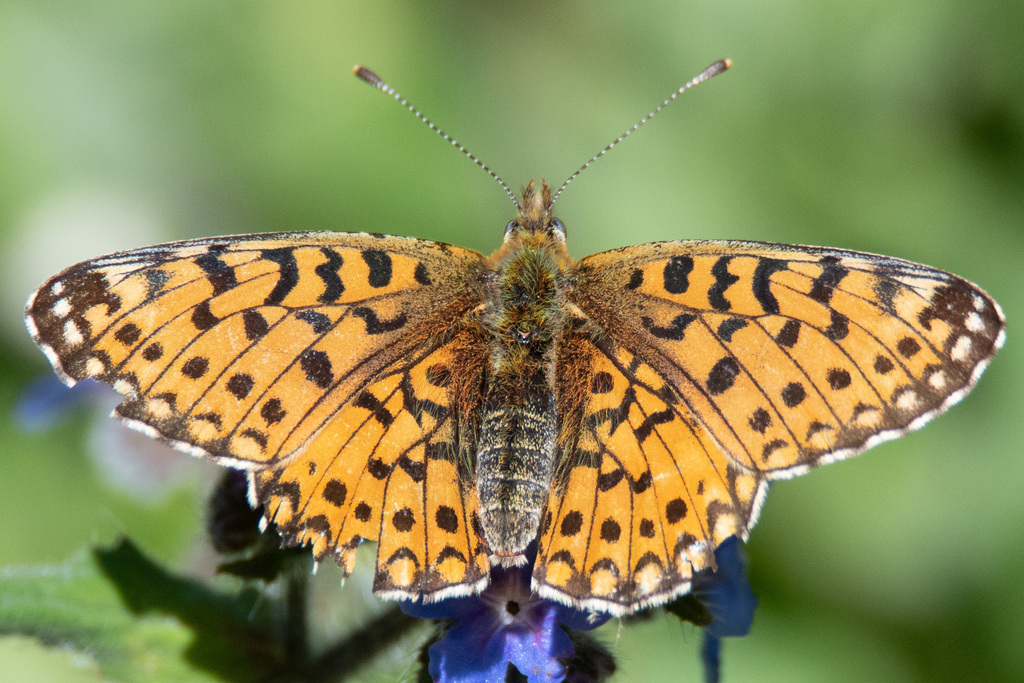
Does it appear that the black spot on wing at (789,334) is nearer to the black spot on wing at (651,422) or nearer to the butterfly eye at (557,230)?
the black spot on wing at (651,422)

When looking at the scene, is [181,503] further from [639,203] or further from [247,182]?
[639,203]

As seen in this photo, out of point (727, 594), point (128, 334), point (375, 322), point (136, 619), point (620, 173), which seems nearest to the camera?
point (128, 334)

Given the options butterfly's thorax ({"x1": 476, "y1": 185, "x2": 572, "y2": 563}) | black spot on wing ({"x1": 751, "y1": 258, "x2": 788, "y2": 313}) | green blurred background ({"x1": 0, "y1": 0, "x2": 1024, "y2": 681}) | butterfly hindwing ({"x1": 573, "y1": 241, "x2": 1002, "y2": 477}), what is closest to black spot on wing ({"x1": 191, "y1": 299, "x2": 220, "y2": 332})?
butterfly's thorax ({"x1": 476, "y1": 185, "x2": 572, "y2": 563})

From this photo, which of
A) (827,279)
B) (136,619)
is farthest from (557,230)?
(136,619)

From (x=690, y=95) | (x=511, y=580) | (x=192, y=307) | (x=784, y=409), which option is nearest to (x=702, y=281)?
(x=784, y=409)

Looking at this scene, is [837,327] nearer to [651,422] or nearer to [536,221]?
[651,422]

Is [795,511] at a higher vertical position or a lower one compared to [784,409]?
higher
